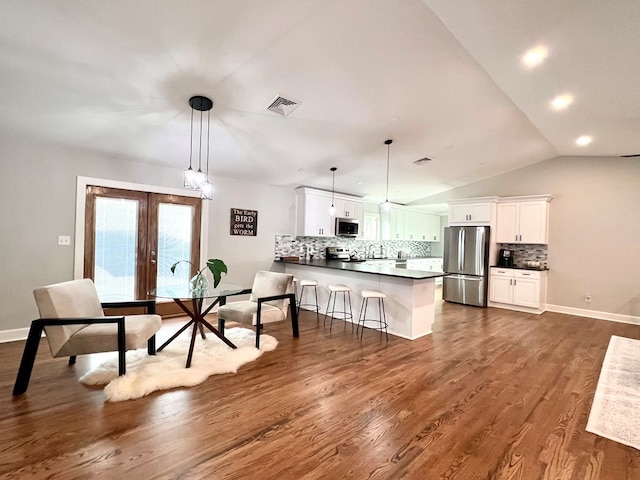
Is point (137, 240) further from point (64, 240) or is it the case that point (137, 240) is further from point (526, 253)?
point (526, 253)

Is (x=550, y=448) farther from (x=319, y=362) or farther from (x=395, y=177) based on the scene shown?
(x=395, y=177)

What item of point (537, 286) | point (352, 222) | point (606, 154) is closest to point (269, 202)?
point (352, 222)

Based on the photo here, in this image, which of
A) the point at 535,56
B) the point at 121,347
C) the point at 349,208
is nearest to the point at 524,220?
the point at 349,208

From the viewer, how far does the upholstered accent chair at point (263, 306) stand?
364 centimetres

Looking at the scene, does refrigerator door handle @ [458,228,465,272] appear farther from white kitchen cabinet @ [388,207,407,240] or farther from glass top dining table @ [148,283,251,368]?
glass top dining table @ [148,283,251,368]

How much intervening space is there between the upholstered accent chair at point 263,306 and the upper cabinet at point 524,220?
486cm

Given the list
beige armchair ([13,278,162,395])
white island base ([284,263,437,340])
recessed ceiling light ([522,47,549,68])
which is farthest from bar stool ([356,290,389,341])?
recessed ceiling light ([522,47,549,68])

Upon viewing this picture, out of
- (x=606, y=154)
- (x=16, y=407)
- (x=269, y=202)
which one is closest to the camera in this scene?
(x=16, y=407)

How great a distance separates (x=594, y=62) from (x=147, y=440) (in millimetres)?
4789

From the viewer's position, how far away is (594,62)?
2.93m

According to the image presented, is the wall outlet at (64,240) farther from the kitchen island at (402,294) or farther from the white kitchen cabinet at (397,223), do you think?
the white kitchen cabinet at (397,223)

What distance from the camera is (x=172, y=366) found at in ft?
9.86

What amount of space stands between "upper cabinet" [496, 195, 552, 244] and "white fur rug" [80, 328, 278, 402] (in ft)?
17.3

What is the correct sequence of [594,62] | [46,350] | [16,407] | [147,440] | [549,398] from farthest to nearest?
[46,350], [594,62], [549,398], [16,407], [147,440]
